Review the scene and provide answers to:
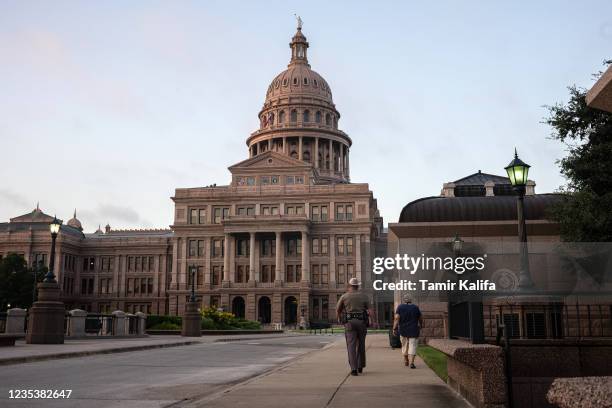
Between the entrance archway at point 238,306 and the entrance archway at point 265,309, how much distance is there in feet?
8.84

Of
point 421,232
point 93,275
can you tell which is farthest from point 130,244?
point 421,232

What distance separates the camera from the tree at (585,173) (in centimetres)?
2350

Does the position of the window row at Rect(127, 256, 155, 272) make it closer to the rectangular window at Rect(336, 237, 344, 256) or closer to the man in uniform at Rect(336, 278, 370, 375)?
the rectangular window at Rect(336, 237, 344, 256)

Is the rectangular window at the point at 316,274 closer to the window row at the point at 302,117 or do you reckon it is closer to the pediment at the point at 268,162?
the pediment at the point at 268,162

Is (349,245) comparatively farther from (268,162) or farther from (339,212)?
(268,162)

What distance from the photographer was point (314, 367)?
15977 mm

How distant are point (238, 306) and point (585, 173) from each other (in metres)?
78.9

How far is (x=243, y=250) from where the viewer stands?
102m

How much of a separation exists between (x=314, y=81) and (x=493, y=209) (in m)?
115

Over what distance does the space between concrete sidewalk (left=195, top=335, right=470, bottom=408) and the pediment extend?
293 feet

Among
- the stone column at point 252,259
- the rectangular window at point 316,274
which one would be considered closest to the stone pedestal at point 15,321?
the stone column at point 252,259

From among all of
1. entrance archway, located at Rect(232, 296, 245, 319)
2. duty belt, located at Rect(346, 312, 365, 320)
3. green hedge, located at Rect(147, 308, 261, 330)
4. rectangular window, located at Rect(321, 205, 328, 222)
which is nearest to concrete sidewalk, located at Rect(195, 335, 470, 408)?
duty belt, located at Rect(346, 312, 365, 320)

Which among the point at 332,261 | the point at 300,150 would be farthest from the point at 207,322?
the point at 300,150

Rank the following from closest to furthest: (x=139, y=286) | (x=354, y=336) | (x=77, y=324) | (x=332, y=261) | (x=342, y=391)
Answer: (x=342, y=391) → (x=354, y=336) → (x=77, y=324) → (x=332, y=261) → (x=139, y=286)
